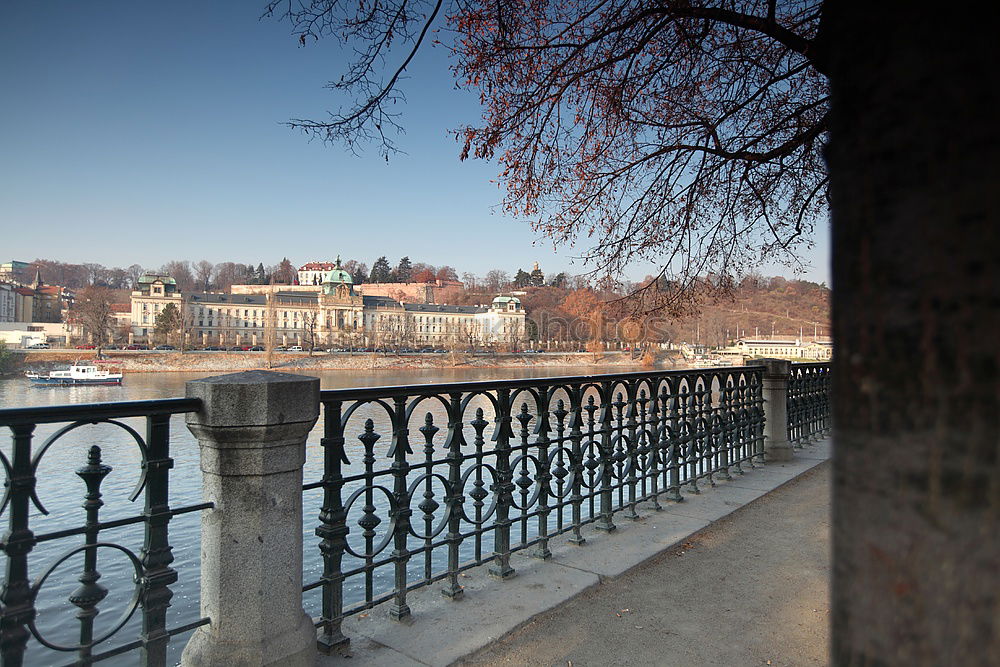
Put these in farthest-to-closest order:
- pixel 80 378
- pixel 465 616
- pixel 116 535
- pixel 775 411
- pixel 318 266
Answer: pixel 318 266
pixel 80 378
pixel 116 535
pixel 775 411
pixel 465 616

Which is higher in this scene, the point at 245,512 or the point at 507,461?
the point at 245,512

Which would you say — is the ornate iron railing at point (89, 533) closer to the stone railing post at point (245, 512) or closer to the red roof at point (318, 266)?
the stone railing post at point (245, 512)

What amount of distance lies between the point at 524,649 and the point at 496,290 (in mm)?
155531

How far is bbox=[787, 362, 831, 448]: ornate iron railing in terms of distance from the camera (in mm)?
8727

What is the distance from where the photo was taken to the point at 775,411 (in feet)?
26.0

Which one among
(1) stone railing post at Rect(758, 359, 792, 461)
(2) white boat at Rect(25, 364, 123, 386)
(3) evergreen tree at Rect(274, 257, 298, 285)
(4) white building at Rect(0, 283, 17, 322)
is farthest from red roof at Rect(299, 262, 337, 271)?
(1) stone railing post at Rect(758, 359, 792, 461)

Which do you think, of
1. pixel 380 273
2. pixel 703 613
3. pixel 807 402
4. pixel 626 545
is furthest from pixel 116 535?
pixel 380 273

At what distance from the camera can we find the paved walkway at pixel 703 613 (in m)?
3.15

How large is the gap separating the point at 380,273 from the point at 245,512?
6589 inches

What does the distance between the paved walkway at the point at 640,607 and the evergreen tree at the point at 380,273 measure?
165 meters

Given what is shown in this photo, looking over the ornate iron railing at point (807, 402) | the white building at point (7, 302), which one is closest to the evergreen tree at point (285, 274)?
the white building at point (7, 302)

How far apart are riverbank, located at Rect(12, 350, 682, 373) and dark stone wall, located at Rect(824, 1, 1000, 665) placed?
5651cm

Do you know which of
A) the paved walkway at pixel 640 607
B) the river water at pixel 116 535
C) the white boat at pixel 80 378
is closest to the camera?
the paved walkway at pixel 640 607

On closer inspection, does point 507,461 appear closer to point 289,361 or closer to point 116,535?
point 116,535
